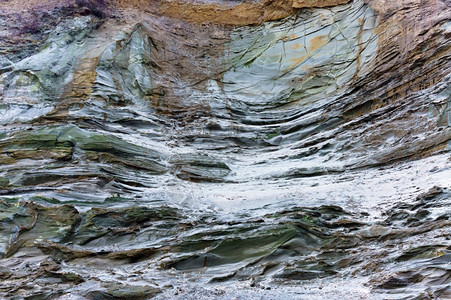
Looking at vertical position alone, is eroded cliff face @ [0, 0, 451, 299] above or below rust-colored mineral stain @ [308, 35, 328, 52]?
below

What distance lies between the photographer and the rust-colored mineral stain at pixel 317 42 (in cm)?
1350

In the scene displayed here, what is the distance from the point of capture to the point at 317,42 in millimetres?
13641

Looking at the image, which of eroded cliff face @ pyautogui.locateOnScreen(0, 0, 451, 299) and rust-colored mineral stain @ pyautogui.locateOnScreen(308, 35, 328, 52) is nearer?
eroded cliff face @ pyautogui.locateOnScreen(0, 0, 451, 299)

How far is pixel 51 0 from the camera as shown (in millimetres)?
15281

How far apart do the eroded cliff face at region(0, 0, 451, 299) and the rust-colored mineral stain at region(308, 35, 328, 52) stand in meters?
0.18

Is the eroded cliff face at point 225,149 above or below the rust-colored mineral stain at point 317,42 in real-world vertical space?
below

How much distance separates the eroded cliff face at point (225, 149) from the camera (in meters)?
5.17

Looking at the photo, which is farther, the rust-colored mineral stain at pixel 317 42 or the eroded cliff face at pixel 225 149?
the rust-colored mineral stain at pixel 317 42

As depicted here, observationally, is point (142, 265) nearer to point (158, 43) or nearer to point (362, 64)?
point (362, 64)

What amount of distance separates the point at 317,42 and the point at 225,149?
17.5ft

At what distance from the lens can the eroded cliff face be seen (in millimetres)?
5168

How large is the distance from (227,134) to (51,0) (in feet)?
29.7

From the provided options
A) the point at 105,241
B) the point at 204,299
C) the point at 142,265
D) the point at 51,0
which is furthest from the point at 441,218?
the point at 51,0

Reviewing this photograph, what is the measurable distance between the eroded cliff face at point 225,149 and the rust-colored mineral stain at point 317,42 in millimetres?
182
